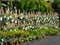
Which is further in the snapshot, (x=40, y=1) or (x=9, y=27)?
(x=40, y=1)

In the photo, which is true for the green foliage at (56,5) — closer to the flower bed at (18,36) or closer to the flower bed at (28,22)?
the flower bed at (28,22)

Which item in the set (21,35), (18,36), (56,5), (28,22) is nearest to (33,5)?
(28,22)

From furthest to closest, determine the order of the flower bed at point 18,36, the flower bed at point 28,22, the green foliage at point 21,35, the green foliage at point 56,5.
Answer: the green foliage at point 56,5 → the flower bed at point 28,22 → the green foliage at point 21,35 → the flower bed at point 18,36

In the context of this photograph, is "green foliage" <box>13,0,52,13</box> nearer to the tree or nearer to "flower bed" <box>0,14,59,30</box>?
"flower bed" <box>0,14,59,30</box>

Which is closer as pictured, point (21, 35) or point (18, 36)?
point (18, 36)

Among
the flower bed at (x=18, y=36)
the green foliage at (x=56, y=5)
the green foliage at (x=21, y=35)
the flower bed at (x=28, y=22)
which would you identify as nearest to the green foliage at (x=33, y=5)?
the flower bed at (x=28, y=22)

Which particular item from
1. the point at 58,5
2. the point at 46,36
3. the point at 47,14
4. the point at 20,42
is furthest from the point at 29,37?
the point at 58,5

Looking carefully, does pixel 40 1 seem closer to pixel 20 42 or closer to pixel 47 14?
pixel 47 14

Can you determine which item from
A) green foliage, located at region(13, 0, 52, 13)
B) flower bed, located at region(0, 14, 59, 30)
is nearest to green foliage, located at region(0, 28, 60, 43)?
flower bed, located at region(0, 14, 59, 30)

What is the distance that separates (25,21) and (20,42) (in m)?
3.16

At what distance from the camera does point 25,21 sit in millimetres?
17047

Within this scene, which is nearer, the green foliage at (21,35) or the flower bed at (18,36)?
the flower bed at (18,36)

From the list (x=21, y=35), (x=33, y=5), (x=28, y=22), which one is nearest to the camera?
(x=21, y=35)

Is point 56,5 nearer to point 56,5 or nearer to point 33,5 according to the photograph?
point 56,5
